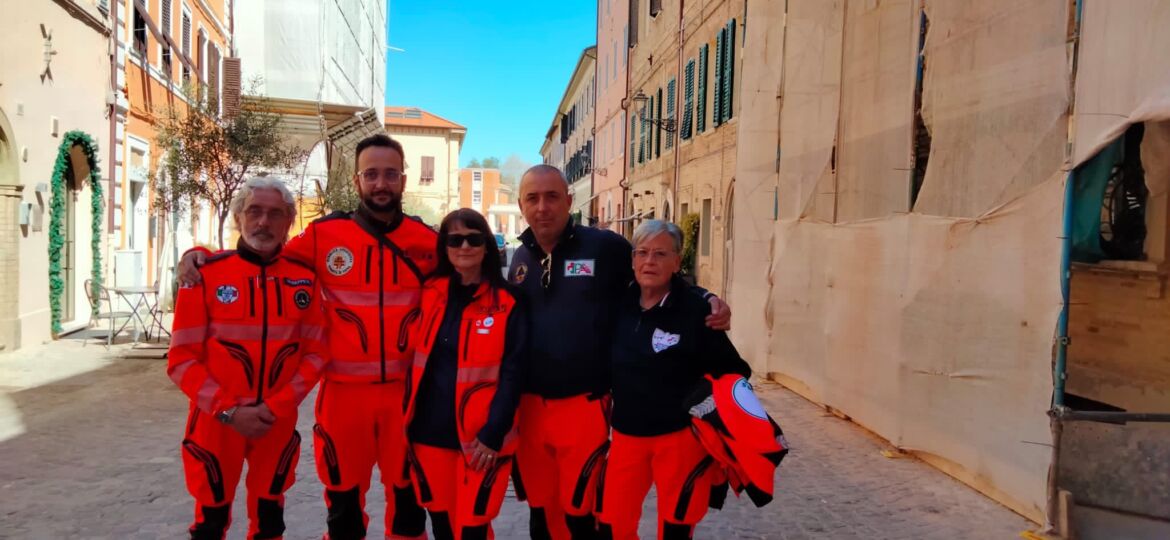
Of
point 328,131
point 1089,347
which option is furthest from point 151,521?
point 328,131

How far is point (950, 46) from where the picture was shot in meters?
5.37

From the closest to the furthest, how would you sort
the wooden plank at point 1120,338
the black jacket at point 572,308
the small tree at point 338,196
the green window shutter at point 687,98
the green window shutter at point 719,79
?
A: the black jacket at point 572,308, the wooden plank at point 1120,338, the green window shutter at point 719,79, the green window shutter at point 687,98, the small tree at point 338,196

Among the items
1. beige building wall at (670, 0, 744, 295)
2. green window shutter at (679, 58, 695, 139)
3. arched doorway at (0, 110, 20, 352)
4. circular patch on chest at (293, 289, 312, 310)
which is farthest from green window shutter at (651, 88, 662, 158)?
circular patch on chest at (293, 289, 312, 310)

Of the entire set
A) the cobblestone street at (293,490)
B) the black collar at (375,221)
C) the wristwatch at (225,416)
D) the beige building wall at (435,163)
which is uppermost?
the beige building wall at (435,163)

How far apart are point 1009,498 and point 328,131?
2645 centimetres

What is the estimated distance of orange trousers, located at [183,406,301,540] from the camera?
2.95m

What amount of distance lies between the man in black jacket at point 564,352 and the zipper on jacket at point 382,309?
0.57 m

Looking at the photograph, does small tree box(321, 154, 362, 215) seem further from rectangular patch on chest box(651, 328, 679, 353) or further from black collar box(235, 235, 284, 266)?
rectangular patch on chest box(651, 328, 679, 353)

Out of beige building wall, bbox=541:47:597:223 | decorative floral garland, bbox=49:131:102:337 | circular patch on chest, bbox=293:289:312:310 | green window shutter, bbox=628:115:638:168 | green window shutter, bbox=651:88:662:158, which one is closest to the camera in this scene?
circular patch on chest, bbox=293:289:312:310

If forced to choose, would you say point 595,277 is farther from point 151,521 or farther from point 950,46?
point 950,46

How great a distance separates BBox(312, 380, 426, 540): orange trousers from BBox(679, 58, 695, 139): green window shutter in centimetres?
1397

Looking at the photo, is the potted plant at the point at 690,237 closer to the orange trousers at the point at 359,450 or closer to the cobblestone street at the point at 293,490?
the cobblestone street at the point at 293,490

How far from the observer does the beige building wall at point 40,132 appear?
9266mm

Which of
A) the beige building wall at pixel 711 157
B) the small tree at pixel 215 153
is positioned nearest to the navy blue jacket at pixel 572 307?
the small tree at pixel 215 153
